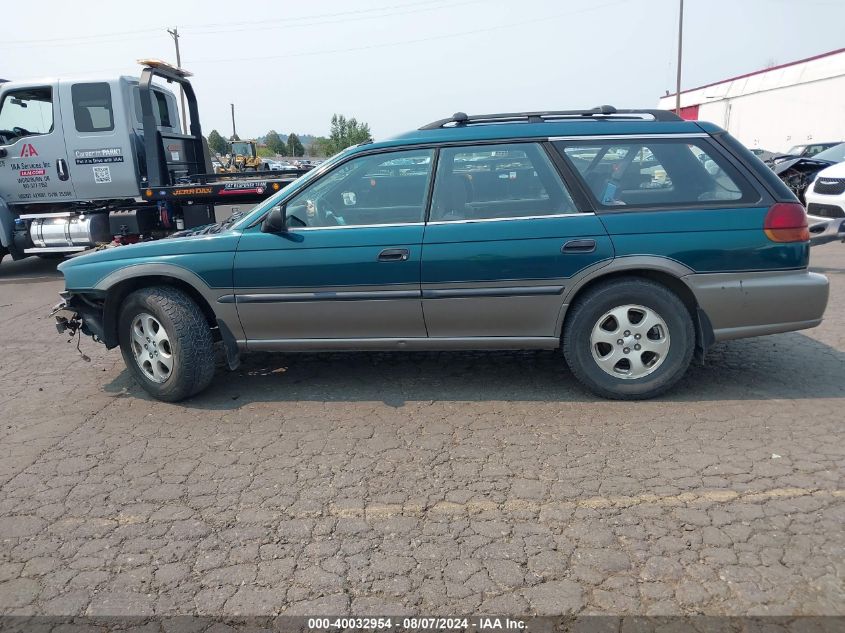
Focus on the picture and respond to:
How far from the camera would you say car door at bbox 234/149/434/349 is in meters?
3.99

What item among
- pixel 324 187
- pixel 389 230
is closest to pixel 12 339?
pixel 324 187

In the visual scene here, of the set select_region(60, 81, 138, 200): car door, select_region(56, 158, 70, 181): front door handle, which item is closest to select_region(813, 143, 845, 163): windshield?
select_region(60, 81, 138, 200): car door

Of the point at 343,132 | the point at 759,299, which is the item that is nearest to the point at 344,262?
the point at 759,299

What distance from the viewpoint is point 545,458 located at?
3367 mm

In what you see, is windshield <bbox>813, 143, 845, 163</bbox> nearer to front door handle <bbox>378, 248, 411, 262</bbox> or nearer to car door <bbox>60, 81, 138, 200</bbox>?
front door handle <bbox>378, 248, 411, 262</bbox>

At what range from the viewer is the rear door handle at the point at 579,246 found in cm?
384

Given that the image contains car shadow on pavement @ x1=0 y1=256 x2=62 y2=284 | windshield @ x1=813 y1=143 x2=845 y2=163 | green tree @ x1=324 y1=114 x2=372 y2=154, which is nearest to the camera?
car shadow on pavement @ x1=0 y1=256 x2=62 y2=284

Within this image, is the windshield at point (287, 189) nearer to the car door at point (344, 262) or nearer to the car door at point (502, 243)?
the car door at point (344, 262)

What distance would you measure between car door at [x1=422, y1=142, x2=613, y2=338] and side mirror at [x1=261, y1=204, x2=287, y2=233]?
3.11ft

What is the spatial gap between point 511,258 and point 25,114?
28.5 ft

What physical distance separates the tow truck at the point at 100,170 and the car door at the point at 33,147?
0.01 meters

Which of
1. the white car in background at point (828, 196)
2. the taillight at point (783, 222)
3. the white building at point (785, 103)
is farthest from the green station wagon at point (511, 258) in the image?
the white building at point (785, 103)

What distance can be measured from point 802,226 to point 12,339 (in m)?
6.95

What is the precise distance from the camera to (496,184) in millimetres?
4047
